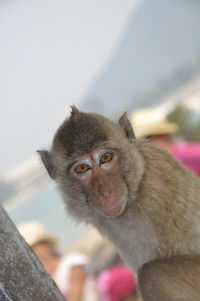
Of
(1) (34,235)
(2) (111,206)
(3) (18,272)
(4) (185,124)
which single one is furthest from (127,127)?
(4) (185,124)

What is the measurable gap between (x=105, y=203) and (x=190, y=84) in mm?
6472

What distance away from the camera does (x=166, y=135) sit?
296cm

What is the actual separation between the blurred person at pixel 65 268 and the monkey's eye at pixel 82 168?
1287 mm

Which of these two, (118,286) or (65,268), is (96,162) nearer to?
(65,268)

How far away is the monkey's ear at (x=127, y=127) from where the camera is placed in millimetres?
1332

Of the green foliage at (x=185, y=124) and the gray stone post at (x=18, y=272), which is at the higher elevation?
the gray stone post at (x=18, y=272)

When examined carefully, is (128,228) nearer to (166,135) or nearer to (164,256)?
(164,256)

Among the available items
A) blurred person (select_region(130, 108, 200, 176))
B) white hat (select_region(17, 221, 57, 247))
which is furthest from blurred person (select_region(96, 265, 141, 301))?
blurred person (select_region(130, 108, 200, 176))

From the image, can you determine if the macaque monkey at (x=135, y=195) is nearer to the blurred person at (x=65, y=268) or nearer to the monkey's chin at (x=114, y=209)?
the monkey's chin at (x=114, y=209)

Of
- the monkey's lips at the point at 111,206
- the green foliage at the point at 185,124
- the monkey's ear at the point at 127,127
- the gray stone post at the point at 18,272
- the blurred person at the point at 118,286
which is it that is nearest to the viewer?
the gray stone post at the point at 18,272

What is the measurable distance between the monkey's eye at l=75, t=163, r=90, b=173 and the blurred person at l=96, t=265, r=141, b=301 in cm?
173

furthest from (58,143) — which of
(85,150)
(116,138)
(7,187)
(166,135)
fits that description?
(7,187)

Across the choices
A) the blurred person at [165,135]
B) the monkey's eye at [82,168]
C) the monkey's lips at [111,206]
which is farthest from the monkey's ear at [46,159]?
the blurred person at [165,135]

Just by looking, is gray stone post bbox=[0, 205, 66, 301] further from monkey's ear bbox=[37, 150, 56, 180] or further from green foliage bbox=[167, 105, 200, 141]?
green foliage bbox=[167, 105, 200, 141]
